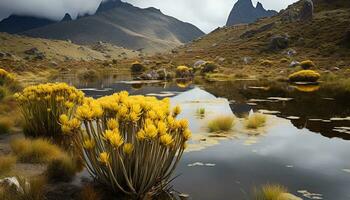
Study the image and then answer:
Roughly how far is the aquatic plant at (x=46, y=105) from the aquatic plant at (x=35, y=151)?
1131mm

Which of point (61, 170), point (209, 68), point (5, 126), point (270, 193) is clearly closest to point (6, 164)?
point (61, 170)

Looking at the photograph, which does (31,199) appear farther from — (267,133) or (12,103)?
(12,103)

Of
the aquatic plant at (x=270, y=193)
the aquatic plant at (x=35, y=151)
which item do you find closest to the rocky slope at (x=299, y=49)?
the aquatic plant at (x=35, y=151)

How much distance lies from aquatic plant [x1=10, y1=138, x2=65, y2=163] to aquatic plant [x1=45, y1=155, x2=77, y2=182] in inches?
27.8

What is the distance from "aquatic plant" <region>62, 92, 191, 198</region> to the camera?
529cm

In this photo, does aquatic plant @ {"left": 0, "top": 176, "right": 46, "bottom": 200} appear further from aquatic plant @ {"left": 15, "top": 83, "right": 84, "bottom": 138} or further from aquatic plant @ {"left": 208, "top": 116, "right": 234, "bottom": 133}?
aquatic plant @ {"left": 208, "top": 116, "right": 234, "bottom": 133}

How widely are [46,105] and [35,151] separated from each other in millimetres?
1742

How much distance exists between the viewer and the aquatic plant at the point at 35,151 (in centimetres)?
788

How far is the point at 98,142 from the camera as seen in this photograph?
583cm

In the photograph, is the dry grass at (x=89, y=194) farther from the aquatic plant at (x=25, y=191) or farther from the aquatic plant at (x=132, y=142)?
the aquatic plant at (x=25, y=191)

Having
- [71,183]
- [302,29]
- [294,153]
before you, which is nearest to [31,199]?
[71,183]

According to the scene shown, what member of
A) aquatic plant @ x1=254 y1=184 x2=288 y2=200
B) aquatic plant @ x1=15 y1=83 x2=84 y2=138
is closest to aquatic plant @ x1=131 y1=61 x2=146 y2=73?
aquatic plant @ x1=15 y1=83 x2=84 y2=138

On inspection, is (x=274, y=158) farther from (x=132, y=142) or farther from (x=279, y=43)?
(x=279, y=43)

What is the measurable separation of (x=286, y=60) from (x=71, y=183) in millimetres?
52369
